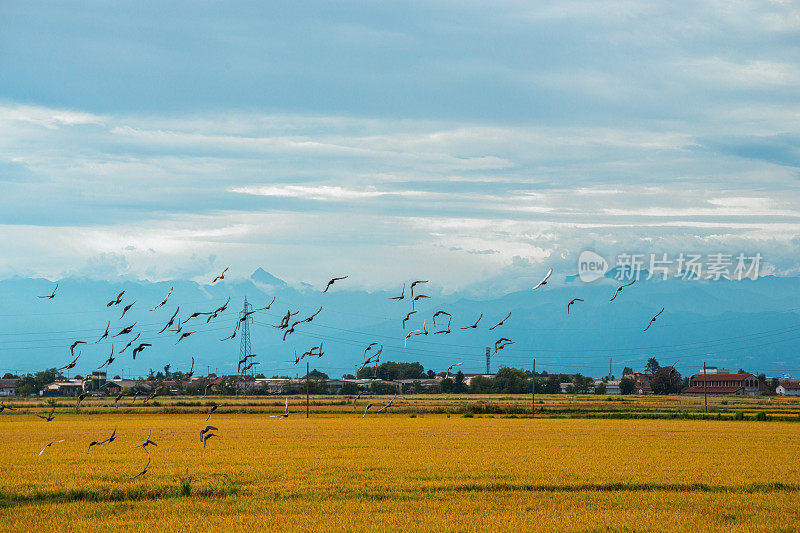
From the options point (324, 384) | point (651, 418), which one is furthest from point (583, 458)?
point (324, 384)

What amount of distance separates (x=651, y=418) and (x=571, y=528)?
217 feet

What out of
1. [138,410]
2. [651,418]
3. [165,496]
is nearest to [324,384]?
[138,410]

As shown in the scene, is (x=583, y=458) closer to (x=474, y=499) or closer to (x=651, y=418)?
(x=474, y=499)

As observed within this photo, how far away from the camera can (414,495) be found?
25719 millimetres

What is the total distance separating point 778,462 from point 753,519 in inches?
605

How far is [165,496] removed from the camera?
86.0 feet

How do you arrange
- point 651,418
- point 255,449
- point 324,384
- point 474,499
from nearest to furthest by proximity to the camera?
point 474,499 → point 255,449 → point 651,418 → point 324,384

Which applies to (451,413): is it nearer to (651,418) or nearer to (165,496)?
(651,418)

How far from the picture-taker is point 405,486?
89.8 feet

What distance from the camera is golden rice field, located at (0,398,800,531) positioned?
2158 centimetres

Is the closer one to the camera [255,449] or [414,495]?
[414,495]

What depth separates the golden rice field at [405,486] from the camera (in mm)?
21578

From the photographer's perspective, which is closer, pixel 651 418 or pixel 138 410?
pixel 651 418

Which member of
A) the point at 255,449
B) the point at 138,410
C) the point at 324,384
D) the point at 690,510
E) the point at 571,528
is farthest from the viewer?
the point at 324,384
